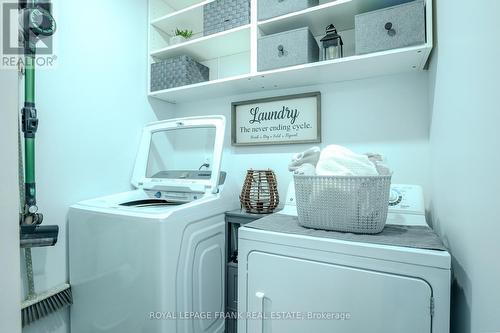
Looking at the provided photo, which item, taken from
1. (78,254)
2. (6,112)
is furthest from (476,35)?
(78,254)

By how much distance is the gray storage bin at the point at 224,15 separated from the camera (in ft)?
5.29

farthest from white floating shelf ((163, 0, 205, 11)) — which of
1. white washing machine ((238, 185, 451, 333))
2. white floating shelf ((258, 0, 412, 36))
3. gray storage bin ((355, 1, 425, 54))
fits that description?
white washing machine ((238, 185, 451, 333))

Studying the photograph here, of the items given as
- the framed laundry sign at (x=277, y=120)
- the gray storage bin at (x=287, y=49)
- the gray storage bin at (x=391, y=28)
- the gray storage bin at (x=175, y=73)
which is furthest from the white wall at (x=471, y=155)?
the gray storage bin at (x=175, y=73)

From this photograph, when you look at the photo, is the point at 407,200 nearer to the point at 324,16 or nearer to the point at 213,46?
the point at 324,16

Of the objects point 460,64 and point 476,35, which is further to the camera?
point 460,64

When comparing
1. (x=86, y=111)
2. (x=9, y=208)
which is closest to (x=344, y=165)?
(x=9, y=208)

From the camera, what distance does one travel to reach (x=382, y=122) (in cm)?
154

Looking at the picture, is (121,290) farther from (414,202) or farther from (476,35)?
(476,35)

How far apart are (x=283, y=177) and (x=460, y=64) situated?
3.87 feet

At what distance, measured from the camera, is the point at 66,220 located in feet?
4.71

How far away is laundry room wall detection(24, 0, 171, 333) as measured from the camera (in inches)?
53.6

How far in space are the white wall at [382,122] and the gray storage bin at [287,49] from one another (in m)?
0.34

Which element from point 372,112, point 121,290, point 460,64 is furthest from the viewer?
point 372,112

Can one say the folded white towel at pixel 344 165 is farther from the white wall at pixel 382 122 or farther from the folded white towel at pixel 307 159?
the white wall at pixel 382 122
